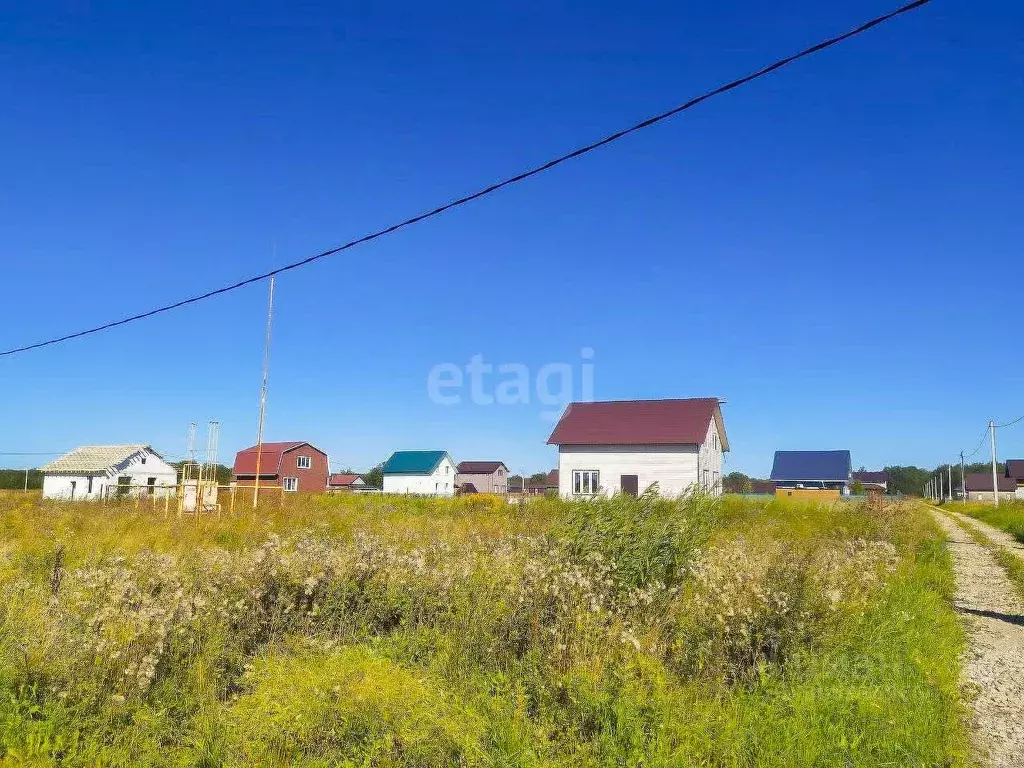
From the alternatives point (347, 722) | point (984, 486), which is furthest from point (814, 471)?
point (347, 722)

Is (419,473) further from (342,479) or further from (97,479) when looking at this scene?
(342,479)

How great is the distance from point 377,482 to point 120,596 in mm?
95710

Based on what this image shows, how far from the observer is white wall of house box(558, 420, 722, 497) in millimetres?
32125

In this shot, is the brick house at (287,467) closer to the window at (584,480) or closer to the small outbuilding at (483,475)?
the small outbuilding at (483,475)

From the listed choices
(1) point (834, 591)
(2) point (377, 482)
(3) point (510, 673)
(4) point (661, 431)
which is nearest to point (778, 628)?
(1) point (834, 591)

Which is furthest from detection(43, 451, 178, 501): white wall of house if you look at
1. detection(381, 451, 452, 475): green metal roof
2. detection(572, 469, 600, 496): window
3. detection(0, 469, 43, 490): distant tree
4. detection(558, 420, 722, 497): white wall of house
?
detection(572, 469, 600, 496): window

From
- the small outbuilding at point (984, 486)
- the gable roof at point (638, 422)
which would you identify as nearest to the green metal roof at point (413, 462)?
the gable roof at point (638, 422)

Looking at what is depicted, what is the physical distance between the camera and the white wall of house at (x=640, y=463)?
3212 cm

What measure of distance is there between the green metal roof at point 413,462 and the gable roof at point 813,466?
35239 mm

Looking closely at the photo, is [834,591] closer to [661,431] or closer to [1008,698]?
[1008,698]

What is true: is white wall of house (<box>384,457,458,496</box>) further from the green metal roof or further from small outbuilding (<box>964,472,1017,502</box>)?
small outbuilding (<box>964,472,1017,502</box>)

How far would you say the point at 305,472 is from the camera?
5809cm

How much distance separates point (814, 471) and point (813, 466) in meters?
0.79

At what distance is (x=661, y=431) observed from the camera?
33.0m
